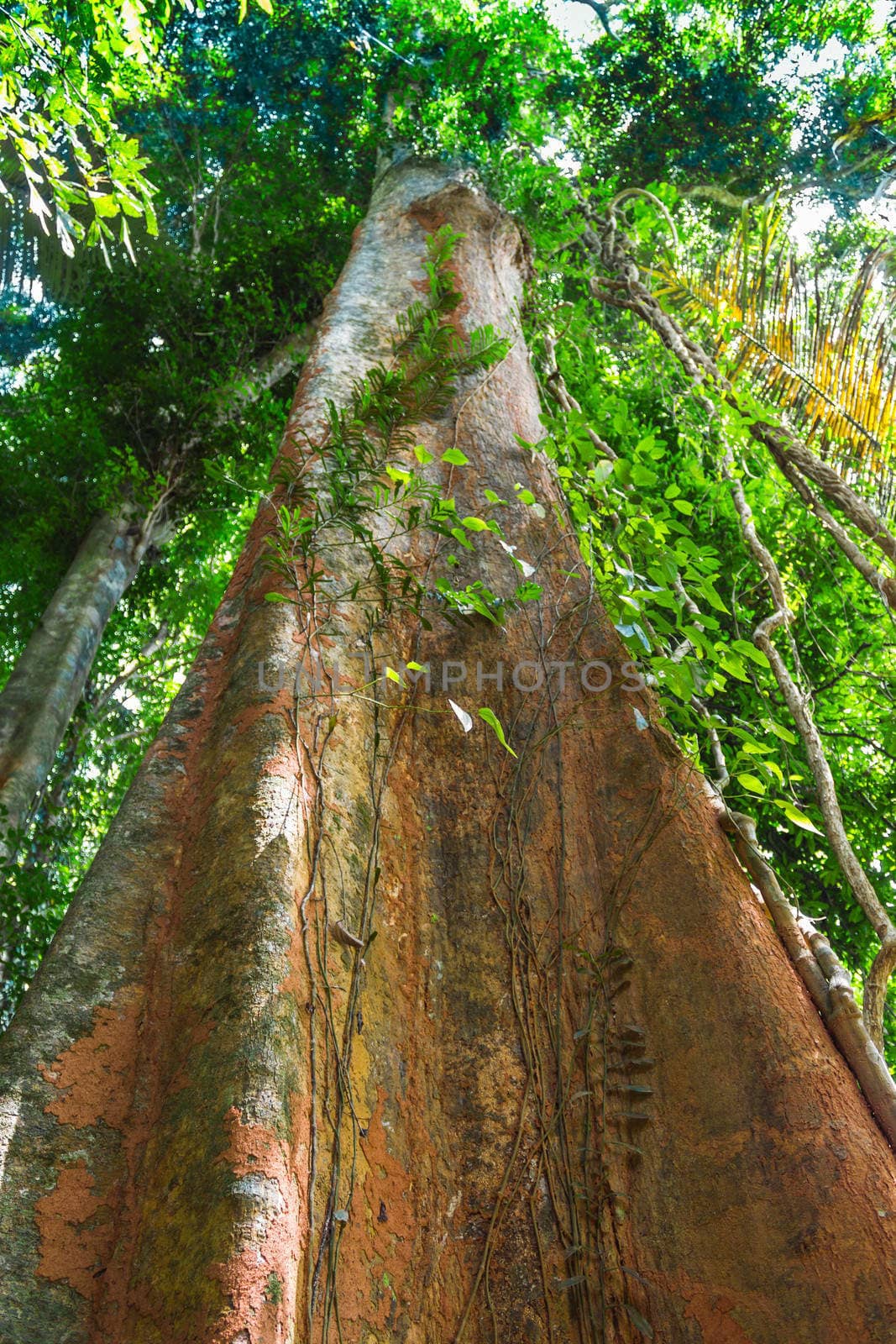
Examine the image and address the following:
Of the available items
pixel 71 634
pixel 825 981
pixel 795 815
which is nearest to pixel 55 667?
pixel 71 634

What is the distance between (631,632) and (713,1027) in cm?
99

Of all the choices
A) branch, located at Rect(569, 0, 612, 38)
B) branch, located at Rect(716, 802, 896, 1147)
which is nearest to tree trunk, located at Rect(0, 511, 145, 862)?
branch, located at Rect(716, 802, 896, 1147)

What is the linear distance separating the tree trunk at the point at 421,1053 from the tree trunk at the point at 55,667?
9.34 feet

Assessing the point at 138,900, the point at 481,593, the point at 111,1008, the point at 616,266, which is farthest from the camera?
the point at 616,266

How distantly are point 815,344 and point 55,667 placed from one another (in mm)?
4441

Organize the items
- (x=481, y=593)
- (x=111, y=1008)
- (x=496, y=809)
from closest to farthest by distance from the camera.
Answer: (x=111, y=1008)
(x=496, y=809)
(x=481, y=593)

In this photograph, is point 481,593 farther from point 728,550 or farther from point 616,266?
point 616,266

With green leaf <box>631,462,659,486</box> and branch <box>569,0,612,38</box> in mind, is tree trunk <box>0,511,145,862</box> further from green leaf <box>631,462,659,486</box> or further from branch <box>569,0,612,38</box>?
branch <box>569,0,612,38</box>

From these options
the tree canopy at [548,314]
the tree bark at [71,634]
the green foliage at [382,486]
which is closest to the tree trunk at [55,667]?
the tree bark at [71,634]

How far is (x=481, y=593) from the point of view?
2682 millimetres

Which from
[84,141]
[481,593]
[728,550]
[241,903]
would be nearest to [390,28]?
[84,141]

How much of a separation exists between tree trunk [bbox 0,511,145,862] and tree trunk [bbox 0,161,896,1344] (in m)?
2.85

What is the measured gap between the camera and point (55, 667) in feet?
18.7

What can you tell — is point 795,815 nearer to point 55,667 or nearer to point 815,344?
point 815,344
